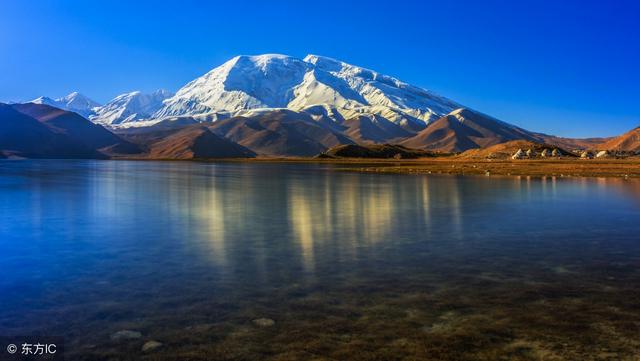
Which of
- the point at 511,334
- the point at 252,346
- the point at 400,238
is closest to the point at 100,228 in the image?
the point at 400,238

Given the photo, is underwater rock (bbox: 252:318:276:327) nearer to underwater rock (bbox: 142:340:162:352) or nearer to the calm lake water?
the calm lake water

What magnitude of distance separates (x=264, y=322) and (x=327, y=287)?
3488 mm

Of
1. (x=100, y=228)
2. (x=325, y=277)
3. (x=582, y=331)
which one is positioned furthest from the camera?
(x=100, y=228)

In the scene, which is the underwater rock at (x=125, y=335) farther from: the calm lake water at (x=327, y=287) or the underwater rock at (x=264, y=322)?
the underwater rock at (x=264, y=322)

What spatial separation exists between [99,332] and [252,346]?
354 centimetres

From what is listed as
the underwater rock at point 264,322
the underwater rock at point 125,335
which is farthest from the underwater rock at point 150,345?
the underwater rock at point 264,322

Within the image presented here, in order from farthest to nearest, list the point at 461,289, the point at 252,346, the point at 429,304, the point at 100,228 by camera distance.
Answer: the point at 100,228 < the point at 461,289 < the point at 429,304 < the point at 252,346

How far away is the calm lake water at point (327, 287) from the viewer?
35.3ft

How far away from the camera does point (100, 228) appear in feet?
92.3

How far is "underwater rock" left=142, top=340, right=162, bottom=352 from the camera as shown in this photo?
Result: 10.5 m

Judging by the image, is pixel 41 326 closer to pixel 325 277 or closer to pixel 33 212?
pixel 325 277

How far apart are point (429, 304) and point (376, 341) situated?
121 inches

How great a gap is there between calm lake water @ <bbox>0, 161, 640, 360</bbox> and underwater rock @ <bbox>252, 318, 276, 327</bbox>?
0.04 metres

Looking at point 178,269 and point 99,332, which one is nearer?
point 99,332
